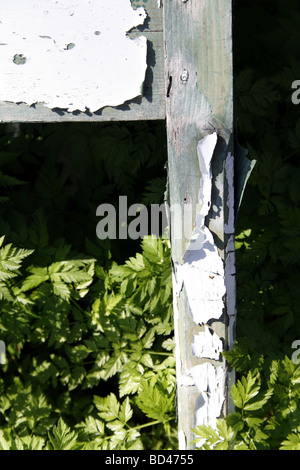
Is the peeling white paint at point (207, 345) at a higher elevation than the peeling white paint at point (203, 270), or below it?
below

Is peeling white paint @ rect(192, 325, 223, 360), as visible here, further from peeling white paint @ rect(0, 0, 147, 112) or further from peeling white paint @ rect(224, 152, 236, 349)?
peeling white paint @ rect(0, 0, 147, 112)

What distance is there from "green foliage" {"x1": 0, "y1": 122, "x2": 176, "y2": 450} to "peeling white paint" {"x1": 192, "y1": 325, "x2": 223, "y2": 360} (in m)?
0.33

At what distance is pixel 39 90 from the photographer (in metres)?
1.36

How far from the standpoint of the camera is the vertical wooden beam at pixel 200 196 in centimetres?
A: 132

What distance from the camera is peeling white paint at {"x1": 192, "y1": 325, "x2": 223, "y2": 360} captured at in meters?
1.68

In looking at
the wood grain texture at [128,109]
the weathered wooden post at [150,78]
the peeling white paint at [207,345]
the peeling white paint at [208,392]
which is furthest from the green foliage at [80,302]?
the wood grain texture at [128,109]

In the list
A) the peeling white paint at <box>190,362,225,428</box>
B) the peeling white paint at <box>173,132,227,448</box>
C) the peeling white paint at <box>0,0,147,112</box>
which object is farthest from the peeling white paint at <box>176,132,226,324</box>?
the peeling white paint at <box>0,0,147,112</box>

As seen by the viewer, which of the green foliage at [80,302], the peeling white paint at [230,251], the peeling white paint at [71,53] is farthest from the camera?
the green foliage at [80,302]

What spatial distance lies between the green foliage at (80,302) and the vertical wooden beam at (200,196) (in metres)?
0.28

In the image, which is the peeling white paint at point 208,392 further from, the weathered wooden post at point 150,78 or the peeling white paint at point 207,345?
the weathered wooden post at point 150,78

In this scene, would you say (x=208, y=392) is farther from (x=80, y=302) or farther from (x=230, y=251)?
(x=80, y=302)

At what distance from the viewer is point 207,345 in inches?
66.6
